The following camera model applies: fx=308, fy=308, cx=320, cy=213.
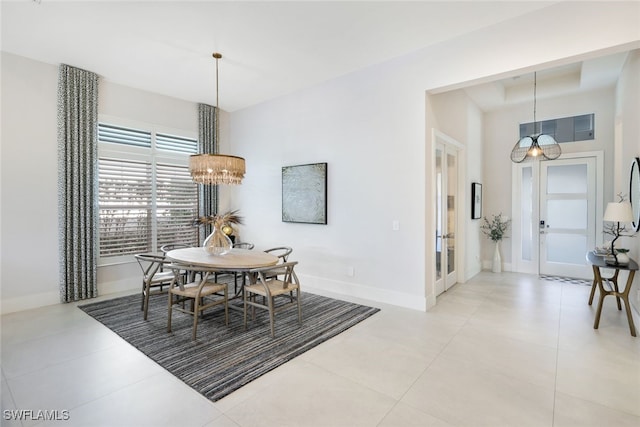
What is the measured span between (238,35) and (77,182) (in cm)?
318

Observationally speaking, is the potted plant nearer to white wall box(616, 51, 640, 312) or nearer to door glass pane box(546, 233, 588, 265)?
door glass pane box(546, 233, 588, 265)

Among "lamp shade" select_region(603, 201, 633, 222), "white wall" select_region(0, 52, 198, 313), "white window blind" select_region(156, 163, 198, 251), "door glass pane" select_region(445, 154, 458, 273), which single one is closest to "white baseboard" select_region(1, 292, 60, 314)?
"white wall" select_region(0, 52, 198, 313)

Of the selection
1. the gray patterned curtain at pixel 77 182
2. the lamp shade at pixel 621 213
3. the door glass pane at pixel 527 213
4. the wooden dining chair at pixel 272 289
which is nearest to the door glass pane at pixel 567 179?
the door glass pane at pixel 527 213

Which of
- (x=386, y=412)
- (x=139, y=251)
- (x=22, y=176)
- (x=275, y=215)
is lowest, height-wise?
(x=386, y=412)

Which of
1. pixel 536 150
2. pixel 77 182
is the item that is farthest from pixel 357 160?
pixel 77 182

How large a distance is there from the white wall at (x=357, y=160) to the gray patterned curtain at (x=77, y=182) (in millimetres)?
132

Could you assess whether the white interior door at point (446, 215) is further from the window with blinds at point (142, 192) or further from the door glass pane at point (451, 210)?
the window with blinds at point (142, 192)

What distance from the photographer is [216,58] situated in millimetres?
4105

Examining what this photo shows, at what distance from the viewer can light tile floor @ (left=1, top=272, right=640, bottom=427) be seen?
2.04 meters

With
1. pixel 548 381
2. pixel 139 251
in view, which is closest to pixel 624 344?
pixel 548 381

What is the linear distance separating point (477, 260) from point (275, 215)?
13.6 ft

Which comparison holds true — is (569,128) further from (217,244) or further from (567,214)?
(217,244)

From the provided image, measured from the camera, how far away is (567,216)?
18.7 ft

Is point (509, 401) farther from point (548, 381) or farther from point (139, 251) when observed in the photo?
point (139, 251)
